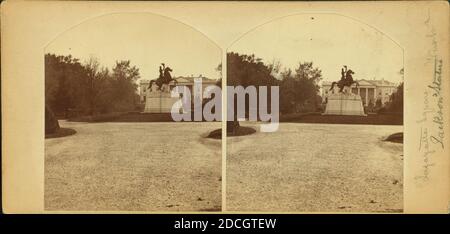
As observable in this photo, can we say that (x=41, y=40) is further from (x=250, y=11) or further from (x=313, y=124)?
(x=313, y=124)

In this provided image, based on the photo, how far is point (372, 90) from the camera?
5.26m

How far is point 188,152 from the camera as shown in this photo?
527 cm

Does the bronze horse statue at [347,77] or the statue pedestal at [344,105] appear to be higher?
the bronze horse statue at [347,77]

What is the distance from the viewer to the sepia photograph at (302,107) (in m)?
5.21

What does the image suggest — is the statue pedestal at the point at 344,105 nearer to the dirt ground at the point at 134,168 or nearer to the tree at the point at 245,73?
the tree at the point at 245,73

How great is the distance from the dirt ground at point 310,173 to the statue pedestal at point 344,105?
0.30 meters

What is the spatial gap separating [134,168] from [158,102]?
0.76 metres

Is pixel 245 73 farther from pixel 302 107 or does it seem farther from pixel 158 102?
pixel 158 102

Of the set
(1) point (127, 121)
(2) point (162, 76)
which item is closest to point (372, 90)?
(2) point (162, 76)

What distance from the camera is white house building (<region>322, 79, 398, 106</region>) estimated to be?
17.1 ft

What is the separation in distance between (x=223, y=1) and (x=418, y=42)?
214cm

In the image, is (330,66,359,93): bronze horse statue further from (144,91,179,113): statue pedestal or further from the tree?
(144,91,179,113): statue pedestal

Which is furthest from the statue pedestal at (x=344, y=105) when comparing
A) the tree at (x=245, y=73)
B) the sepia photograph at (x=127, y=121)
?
the sepia photograph at (x=127, y=121)

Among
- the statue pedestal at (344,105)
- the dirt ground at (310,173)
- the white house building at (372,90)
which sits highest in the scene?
the white house building at (372,90)
